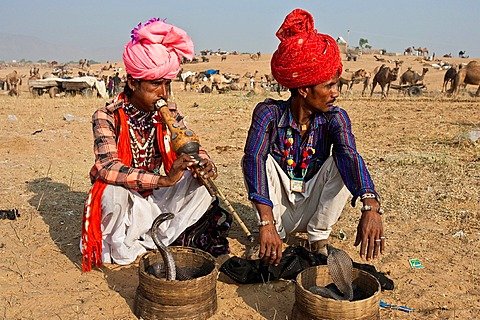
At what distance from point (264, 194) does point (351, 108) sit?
11.7 m

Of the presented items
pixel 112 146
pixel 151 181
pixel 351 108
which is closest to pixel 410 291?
pixel 151 181

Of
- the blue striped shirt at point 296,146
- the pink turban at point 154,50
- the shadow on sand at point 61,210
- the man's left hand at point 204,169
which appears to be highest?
the pink turban at point 154,50

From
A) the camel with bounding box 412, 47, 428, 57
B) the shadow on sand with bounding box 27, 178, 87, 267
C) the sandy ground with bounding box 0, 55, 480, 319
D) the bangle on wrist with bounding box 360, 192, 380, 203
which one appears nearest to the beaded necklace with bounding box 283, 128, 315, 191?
the bangle on wrist with bounding box 360, 192, 380, 203

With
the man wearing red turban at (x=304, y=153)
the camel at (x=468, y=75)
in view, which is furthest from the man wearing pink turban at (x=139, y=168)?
the camel at (x=468, y=75)

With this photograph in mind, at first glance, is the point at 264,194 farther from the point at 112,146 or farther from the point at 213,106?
the point at 213,106

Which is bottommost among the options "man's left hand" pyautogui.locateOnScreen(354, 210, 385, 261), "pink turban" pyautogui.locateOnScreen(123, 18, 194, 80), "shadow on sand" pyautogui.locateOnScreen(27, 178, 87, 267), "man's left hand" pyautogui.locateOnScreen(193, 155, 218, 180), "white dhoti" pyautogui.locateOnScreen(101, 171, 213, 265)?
"shadow on sand" pyautogui.locateOnScreen(27, 178, 87, 267)

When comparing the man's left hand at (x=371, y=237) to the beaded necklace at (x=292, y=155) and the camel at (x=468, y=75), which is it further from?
the camel at (x=468, y=75)

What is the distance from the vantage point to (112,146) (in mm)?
3348

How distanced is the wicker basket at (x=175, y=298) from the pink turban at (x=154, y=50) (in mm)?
1213

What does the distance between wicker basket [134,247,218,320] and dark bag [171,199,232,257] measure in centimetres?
74

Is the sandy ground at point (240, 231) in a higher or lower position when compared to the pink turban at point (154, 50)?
lower

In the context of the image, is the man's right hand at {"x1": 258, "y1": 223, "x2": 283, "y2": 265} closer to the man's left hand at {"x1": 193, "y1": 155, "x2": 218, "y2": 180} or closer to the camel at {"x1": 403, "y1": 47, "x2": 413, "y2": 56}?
the man's left hand at {"x1": 193, "y1": 155, "x2": 218, "y2": 180}

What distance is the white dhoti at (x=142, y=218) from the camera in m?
3.33

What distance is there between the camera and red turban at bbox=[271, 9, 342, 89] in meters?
3.03
